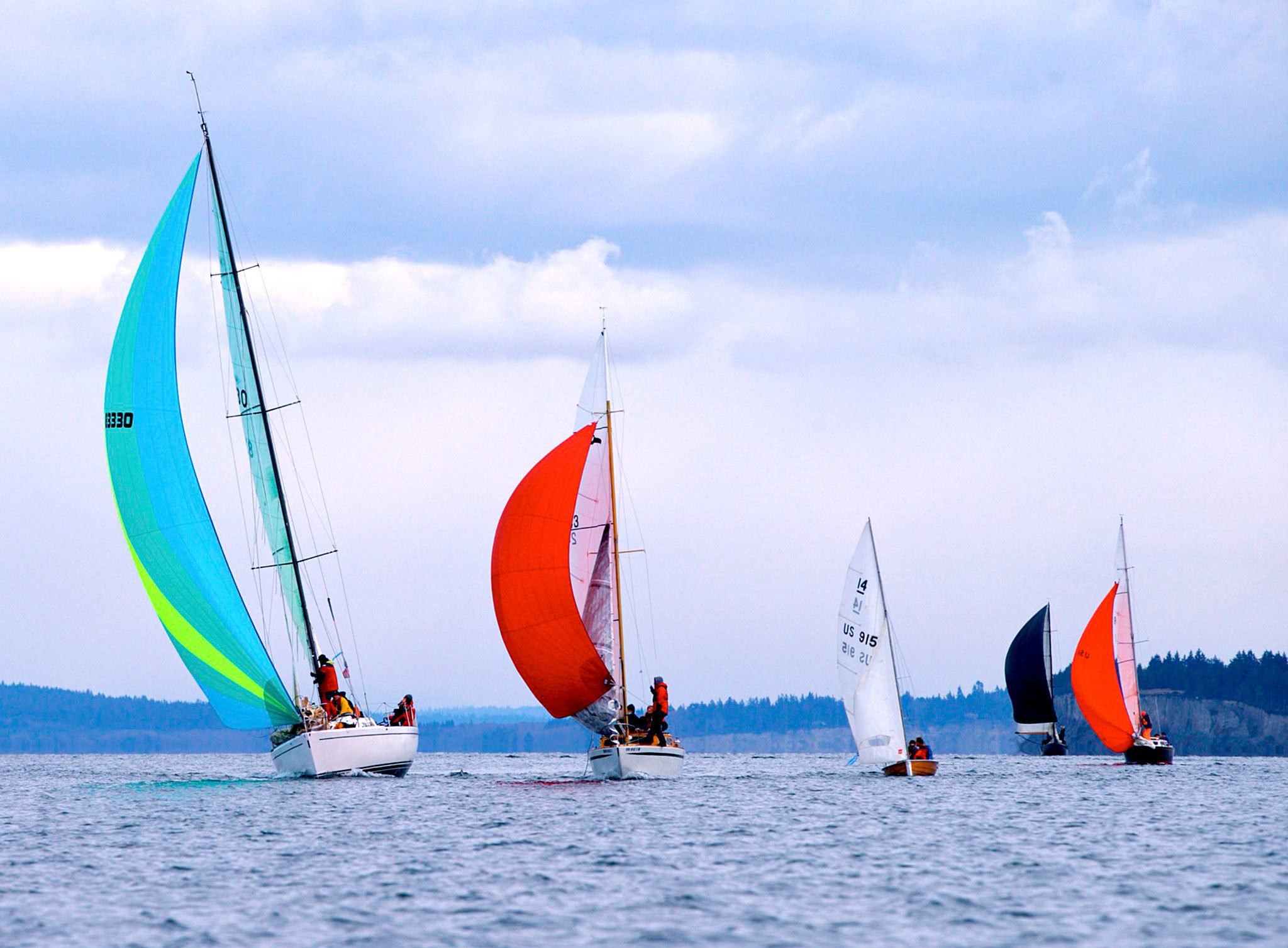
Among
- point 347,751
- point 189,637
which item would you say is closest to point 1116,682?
point 347,751

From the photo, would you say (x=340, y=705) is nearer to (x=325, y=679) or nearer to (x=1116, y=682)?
(x=325, y=679)

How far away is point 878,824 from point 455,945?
16225 millimetres

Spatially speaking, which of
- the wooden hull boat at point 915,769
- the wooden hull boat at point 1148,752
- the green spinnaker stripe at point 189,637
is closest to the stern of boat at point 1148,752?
the wooden hull boat at point 1148,752

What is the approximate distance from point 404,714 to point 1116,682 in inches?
1352

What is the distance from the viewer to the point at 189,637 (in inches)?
1390

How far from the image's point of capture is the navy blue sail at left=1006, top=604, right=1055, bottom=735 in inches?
3873

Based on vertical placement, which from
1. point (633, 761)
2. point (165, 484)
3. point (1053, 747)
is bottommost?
point (1053, 747)

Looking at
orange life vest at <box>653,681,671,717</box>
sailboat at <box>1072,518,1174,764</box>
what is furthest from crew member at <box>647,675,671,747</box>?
sailboat at <box>1072,518,1174,764</box>

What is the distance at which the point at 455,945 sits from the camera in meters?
17.0

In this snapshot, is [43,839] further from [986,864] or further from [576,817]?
[986,864]

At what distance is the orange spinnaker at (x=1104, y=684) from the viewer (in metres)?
64.2

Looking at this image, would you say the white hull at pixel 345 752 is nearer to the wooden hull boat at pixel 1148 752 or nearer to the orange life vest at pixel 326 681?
the orange life vest at pixel 326 681

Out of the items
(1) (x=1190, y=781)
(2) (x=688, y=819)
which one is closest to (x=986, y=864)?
(2) (x=688, y=819)

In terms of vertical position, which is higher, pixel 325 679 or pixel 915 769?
pixel 325 679
